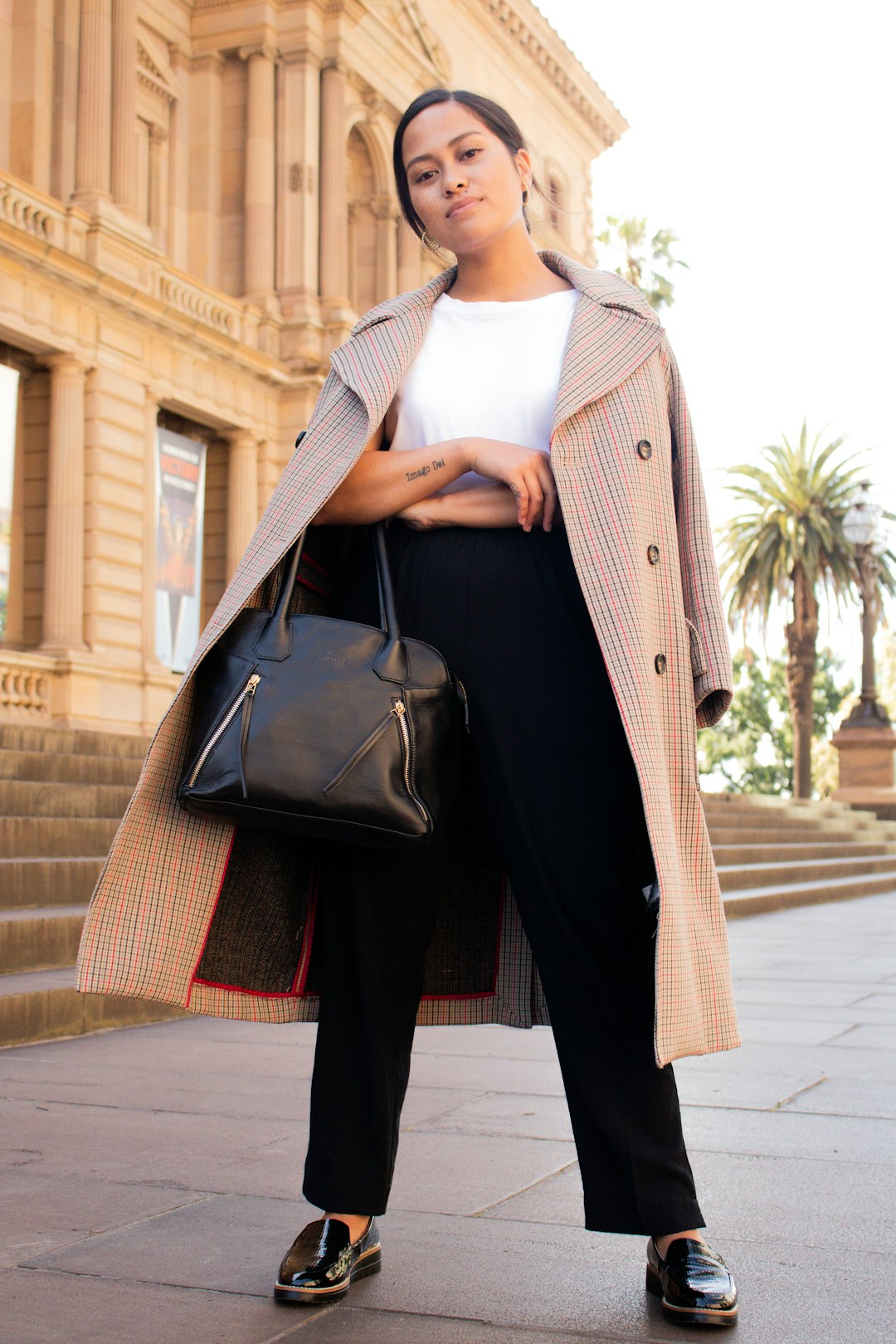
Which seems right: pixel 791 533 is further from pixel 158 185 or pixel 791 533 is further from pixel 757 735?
pixel 757 735

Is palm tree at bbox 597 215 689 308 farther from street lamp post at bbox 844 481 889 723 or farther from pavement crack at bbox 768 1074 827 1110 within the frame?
pavement crack at bbox 768 1074 827 1110

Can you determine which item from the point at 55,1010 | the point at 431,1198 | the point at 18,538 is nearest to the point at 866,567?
the point at 18,538

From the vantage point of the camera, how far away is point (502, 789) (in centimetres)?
247

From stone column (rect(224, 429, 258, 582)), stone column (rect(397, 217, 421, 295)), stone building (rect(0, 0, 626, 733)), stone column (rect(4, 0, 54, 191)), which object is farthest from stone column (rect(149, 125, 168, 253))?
stone column (rect(397, 217, 421, 295))

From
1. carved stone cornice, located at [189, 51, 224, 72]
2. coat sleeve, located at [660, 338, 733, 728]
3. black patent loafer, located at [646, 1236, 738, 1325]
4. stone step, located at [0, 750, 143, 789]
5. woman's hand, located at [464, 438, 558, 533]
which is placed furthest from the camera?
carved stone cornice, located at [189, 51, 224, 72]

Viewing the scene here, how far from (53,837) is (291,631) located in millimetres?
5639

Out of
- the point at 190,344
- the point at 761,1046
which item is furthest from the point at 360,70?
the point at 761,1046

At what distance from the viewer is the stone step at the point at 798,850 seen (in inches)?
640

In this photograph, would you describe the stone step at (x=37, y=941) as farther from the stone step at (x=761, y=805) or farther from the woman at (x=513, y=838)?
the stone step at (x=761, y=805)

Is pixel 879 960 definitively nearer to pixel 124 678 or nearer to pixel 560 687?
pixel 560 687

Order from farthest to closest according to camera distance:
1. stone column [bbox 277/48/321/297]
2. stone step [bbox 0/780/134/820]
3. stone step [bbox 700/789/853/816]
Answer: stone column [bbox 277/48/321/297] < stone step [bbox 700/789/853/816] < stone step [bbox 0/780/134/820]

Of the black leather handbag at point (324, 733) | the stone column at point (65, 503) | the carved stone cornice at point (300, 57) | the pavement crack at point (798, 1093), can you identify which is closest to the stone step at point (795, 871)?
the pavement crack at point (798, 1093)

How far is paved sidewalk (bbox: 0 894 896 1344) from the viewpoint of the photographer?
224cm

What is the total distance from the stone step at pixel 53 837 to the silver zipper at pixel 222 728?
524 centimetres
